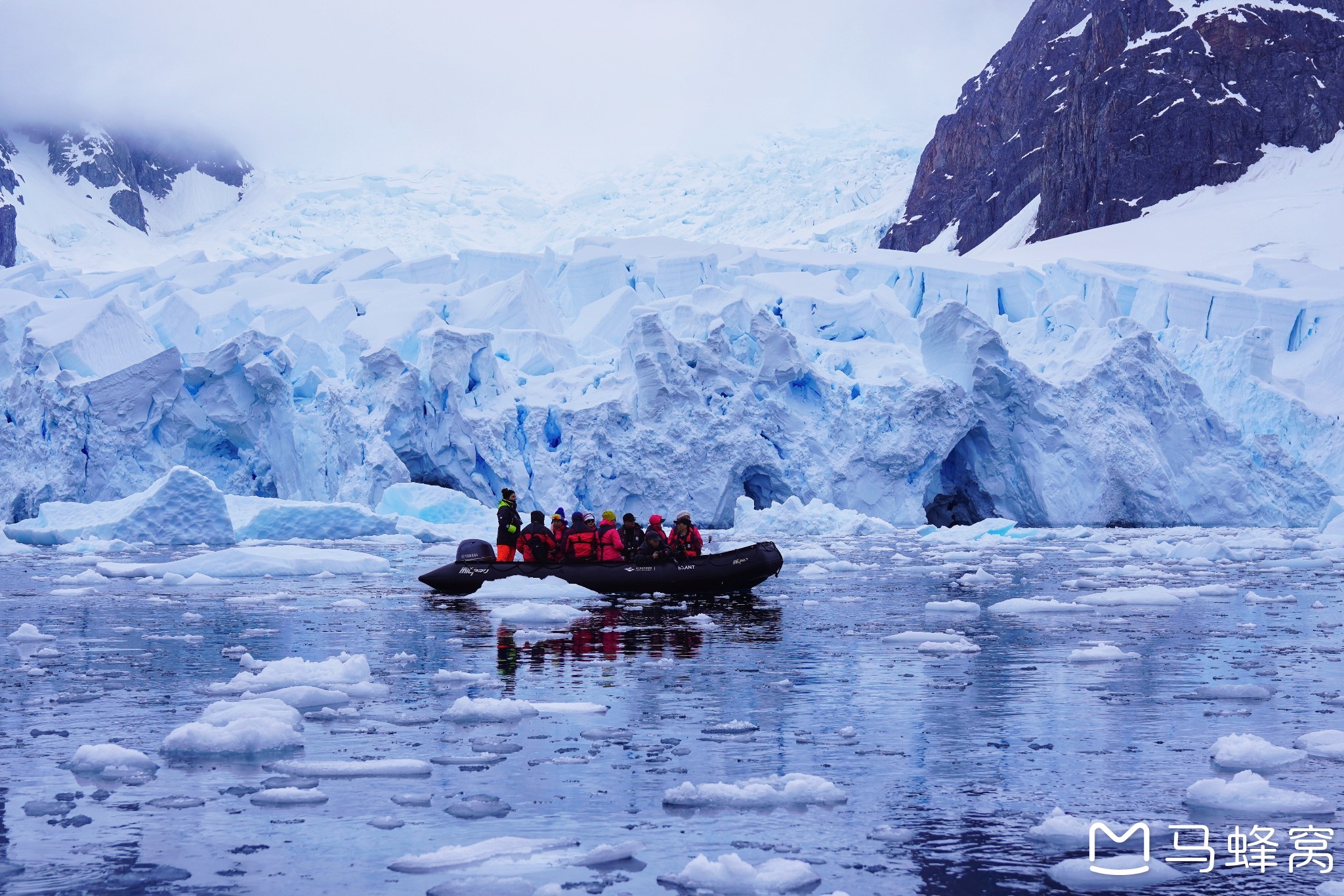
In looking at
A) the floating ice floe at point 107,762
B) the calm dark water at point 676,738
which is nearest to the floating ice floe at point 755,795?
the calm dark water at point 676,738

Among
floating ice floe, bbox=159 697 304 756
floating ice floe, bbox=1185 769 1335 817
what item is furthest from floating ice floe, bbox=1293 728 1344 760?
floating ice floe, bbox=159 697 304 756

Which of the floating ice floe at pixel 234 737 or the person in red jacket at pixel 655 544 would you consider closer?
the floating ice floe at pixel 234 737

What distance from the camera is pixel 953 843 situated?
3.75m

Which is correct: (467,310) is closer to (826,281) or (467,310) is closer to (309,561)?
(826,281)

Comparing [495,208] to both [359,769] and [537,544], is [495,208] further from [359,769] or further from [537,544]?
[359,769]

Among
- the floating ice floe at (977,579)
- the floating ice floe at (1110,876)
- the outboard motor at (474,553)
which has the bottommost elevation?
the floating ice floe at (1110,876)

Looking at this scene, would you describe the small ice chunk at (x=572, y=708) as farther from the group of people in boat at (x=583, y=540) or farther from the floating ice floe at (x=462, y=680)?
the group of people in boat at (x=583, y=540)

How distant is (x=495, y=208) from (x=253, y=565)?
177 ft

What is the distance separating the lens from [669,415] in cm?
2256

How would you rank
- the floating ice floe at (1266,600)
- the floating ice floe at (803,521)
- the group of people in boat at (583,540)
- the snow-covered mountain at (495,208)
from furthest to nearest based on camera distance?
the snow-covered mountain at (495,208), the floating ice floe at (803,521), the group of people in boat at (583,540), the floating ice floe at (1266,600)

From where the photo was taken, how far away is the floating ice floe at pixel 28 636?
26.6 feet

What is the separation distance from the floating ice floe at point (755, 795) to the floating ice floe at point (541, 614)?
550 centimetres

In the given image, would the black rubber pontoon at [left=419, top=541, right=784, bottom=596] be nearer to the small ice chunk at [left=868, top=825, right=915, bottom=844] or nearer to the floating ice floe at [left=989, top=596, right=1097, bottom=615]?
the floating ice floe at [left=989, top=596, right=1097, bottom=615]

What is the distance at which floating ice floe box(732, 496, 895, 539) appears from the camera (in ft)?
70.1
